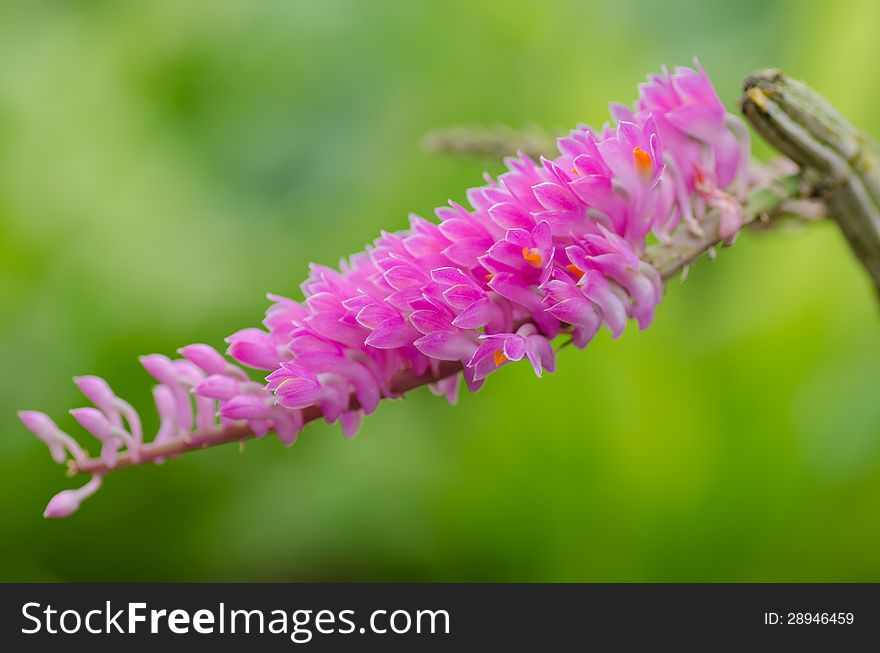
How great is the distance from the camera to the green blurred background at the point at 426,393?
98 centimetres

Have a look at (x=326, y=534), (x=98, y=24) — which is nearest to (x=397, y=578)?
(x=326, y=534)

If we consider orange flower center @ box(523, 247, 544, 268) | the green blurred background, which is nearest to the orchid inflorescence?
orange flower center @ box(523, 247, 544, 268)

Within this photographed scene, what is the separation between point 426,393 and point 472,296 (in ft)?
3.05

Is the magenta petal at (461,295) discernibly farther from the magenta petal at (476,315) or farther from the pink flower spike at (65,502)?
the pink flower spike at (65,502)

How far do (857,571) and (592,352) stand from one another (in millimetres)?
375

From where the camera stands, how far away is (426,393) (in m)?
1.20

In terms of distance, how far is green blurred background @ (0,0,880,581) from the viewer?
3.20 feet

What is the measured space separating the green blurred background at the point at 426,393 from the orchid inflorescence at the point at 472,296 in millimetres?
725

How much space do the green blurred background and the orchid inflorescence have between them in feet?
2.38

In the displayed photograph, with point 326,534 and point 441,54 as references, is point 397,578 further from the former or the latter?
point 441,54

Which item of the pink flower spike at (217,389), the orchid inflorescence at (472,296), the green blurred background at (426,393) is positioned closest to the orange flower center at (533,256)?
the orchid inflorescence at (472,296)

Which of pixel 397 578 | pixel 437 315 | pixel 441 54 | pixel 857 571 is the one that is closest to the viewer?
pixel 437 315

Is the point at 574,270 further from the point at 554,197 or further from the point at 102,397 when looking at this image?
the point at 102,397

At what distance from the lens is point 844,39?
44.9 inches
